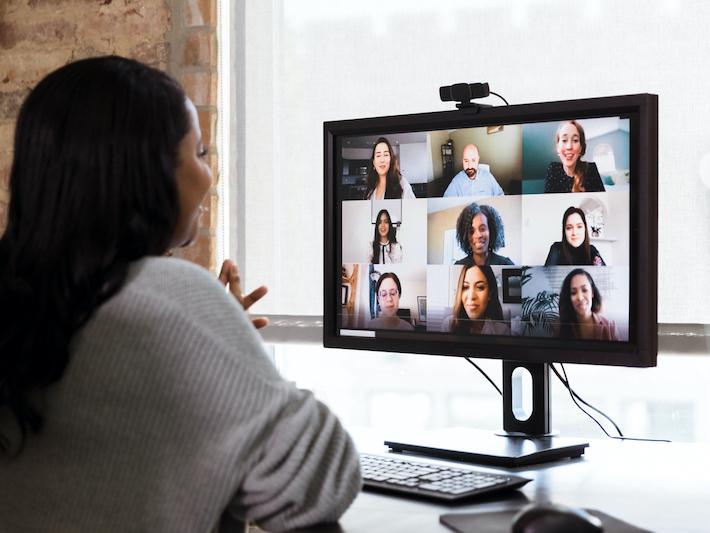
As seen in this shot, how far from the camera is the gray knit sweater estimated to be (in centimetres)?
88

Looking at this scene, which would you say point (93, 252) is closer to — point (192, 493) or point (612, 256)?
point (192, 493)

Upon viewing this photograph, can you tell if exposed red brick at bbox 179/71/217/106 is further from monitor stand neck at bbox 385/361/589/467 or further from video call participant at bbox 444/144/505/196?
monitor stand neck at bbox 385/361/589/467

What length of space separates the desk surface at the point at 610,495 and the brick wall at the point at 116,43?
0.97 meters

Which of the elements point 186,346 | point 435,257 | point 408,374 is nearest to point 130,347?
point 186,346

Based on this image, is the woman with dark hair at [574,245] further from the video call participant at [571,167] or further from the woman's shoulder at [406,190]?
the woman's shoulder at [406,190]

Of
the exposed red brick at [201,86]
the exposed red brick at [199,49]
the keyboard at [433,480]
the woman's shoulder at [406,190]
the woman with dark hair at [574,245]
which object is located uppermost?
the exposed red brick at [199,49]

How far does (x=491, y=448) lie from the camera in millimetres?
1413

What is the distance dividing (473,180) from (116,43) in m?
1.07

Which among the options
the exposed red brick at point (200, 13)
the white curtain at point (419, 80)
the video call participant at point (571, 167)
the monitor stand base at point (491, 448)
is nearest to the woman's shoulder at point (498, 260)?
the video call participant at point (571, 167)

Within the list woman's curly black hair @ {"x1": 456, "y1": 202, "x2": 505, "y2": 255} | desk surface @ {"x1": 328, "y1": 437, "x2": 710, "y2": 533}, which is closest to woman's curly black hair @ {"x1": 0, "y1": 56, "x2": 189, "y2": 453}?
desk surface @ {"x1": 328, "y1": 437, "x2": 710, "y2": 533}

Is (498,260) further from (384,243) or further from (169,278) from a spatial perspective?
(169,278)

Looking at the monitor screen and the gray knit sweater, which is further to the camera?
the monitor screen

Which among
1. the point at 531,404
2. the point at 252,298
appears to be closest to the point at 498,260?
the point at 531,404

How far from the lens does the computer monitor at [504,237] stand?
4.47 feet
